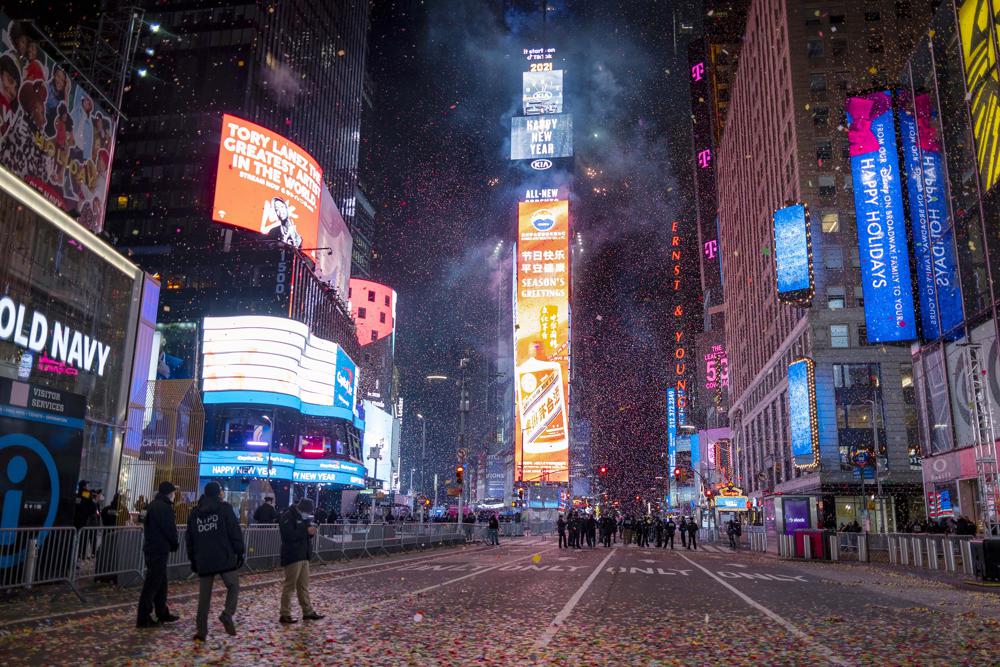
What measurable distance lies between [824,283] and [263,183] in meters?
44.4

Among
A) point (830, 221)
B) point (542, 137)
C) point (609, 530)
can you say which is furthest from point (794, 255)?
point (542, 137)

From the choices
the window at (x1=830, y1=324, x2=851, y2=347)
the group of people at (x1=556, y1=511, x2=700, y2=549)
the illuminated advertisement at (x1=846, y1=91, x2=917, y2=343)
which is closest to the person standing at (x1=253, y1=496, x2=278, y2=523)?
the group of people at (x1=556, y1=511, x2=700, y2=549)

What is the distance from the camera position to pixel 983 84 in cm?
3084

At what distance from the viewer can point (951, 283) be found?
116 ft

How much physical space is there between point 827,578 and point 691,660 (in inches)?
614

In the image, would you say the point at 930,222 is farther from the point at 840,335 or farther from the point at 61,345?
the point at 61,345

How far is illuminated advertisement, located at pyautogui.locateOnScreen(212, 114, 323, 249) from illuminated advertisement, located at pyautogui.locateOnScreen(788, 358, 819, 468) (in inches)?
1634

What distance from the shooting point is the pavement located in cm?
782

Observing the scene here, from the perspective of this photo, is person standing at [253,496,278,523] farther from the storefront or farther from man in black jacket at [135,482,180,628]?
man in black jacket at [135,482,180,628]

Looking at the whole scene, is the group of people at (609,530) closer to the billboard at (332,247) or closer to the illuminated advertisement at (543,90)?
the billboard at (332,247)

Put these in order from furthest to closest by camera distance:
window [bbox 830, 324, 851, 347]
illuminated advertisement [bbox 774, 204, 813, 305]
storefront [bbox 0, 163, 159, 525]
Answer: window [bbox 830, 324, 851, 347], illuminated advertisement [bbox 774, 204, 813, 305], storefront [bbox 0, 163, 159, 525]

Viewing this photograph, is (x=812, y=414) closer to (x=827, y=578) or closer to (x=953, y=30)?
(x=953, y=30)

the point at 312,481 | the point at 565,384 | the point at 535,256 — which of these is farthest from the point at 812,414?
the point at 535,256

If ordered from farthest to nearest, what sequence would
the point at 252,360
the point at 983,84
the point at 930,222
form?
1. the point at 252,360
2. the point at 930,222
3. the point at 983,84
